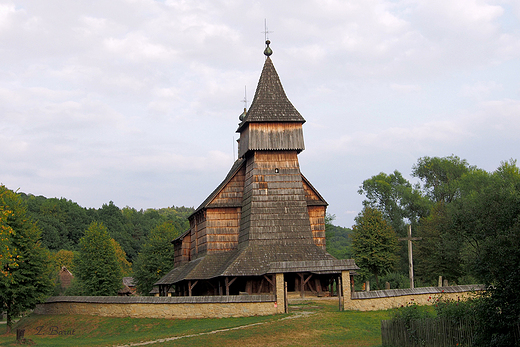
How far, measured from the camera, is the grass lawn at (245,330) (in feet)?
68.4

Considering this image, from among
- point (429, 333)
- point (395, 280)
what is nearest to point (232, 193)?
point (395, 280)

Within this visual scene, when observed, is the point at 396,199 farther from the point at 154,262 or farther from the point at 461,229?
the point at 461,229

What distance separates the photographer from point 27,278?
117 feet

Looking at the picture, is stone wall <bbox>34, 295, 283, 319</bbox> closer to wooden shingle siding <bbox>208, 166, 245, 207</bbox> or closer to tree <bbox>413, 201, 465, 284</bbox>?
wooden shingle siding <bbox>208, 166, 245, 207</bbox>

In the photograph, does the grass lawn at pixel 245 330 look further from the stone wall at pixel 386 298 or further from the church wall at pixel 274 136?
the church wall at pixel 274 136

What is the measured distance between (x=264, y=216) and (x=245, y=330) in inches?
634

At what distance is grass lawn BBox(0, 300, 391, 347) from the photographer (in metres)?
20.8

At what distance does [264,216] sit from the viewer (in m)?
38.1

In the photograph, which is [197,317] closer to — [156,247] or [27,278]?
[27,278]

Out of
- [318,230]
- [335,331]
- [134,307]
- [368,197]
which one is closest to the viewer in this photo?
[335,331]

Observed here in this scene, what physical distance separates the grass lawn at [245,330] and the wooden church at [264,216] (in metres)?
5.53

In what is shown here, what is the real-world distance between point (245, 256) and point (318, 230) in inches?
312

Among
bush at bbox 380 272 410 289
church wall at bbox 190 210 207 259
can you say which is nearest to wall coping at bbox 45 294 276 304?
church wall at bbox 190 210 207 259

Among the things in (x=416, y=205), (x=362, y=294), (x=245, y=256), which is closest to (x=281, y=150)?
(x=245, y=256)
